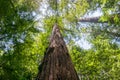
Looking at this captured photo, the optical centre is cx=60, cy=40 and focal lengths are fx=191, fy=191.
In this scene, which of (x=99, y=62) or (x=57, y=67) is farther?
(x=99, y=62)

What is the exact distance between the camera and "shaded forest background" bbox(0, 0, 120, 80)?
21.4ft

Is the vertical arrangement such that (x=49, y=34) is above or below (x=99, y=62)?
above

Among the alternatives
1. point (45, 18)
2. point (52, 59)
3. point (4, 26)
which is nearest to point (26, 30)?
point (4, 26)

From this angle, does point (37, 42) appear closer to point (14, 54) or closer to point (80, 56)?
point (80, 56)

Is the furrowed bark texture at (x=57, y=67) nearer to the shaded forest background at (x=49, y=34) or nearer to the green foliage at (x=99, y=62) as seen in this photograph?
the shaded forest background at (x=49, y=34)

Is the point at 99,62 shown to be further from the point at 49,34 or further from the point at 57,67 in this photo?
the point at 57,67

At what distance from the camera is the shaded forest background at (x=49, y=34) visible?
6508 millimetres

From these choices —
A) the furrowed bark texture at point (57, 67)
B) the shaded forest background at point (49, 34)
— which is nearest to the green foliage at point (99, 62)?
the shaded forest background at point (49, 34)

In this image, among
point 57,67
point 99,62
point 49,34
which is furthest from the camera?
point 49,34

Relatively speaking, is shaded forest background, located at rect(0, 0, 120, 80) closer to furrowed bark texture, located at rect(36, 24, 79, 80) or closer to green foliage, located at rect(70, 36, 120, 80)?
green foliage, located at rect(70, 36, 120, 80)

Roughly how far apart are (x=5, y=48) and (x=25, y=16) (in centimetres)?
134

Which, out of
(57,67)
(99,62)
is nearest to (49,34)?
(99,62)

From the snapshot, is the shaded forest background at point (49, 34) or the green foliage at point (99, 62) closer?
the shaded forest background at point (49, 34)

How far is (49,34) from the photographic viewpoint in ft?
35.7
